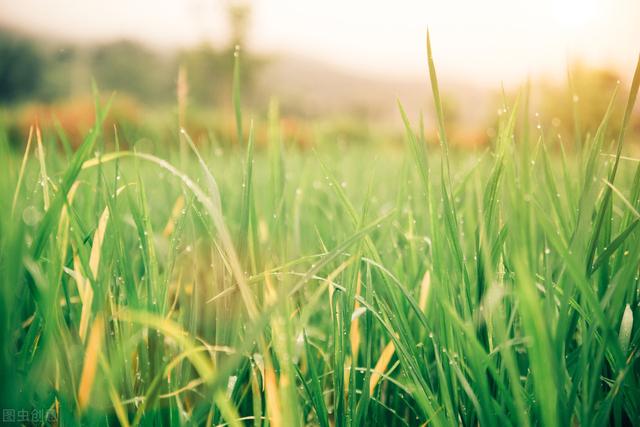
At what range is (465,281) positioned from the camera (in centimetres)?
44

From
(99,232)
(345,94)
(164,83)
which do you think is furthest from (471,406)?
(345,94)

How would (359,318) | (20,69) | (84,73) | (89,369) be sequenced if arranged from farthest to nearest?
(84,73), (20,69), (359,318), (89,369)

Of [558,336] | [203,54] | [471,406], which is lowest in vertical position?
[471,406]

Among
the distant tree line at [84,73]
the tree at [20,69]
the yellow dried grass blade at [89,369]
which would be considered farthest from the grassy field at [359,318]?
the tree at [20,69]

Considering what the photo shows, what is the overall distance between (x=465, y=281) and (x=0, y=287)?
391 millimetres

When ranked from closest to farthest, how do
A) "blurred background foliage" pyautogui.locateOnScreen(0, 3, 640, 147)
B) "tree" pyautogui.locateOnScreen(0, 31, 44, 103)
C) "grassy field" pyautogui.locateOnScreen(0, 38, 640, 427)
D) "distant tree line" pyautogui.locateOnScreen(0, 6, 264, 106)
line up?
1. "grassy field" pyautogui.locateOnScreen(0, 38, 640, 427)
2. "blurred background foliage" pyautogui.locateOnScreen(0, 3, 640, 147)
3. "distant tree line" pyautogui.locateOnScreen(0, 6, 264, 106)
4. "tree" pyautogui.locateOnScreen(0, 31, 44, 103)

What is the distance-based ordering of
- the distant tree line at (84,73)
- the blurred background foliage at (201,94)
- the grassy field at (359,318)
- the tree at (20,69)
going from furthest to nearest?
1. the tree at (20,69)
2. the distant tree line at (84,73)
3. the blurred background foliage at (201,94)
4. the grassy field at (359,318)

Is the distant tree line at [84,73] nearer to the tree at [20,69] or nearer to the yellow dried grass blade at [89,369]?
the tree at [20,69]

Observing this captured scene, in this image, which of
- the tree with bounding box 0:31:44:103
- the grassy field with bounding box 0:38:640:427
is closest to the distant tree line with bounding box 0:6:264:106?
the tree with bounding box 0:31:44:103

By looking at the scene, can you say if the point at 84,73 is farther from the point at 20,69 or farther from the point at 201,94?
the point at 201,94

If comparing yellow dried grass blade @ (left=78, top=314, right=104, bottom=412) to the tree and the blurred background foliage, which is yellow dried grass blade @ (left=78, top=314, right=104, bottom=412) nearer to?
the blurred background foliage

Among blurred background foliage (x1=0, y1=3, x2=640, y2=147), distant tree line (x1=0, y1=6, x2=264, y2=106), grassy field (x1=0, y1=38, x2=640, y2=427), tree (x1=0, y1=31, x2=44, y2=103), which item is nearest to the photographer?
grassy field (x1=0, y1=38, x2=640, y2=427)

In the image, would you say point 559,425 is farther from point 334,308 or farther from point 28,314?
point 28,314

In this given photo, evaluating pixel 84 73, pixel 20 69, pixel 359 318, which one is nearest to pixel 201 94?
pixel 84 73
